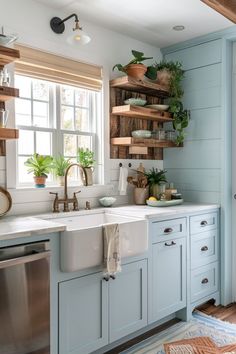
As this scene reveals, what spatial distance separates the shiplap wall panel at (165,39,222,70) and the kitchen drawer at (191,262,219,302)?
6.55ft

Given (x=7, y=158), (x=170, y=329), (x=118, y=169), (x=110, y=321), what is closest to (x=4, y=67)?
(x=7, y=158)

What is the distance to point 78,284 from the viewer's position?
2.12 meters

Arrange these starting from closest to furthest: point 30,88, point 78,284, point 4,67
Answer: point 78,284 < point 4,67 < point 30,88

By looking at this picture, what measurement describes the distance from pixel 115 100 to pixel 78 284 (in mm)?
1846

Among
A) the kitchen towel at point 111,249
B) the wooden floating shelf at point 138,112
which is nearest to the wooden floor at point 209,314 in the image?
the kitchen towel at point 111,249

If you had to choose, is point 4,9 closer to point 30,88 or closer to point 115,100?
point 30,88

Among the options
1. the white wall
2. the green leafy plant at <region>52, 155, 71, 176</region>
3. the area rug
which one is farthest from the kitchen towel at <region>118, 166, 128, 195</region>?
the area rug

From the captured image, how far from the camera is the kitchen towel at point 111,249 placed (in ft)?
7.16

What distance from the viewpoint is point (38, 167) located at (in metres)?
2.70

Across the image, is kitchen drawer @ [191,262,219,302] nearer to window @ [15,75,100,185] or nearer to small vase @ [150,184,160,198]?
small vase @ [150,184,160,198]

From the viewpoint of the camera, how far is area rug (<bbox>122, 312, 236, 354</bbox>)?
254cm

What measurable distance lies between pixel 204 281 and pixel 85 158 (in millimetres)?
1583

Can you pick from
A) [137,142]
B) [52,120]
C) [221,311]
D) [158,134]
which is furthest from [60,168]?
[221,311]

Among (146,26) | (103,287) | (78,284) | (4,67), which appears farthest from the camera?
(146,26)
